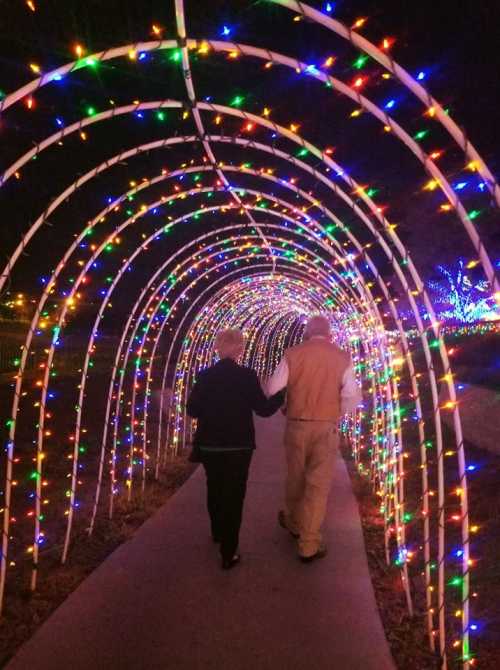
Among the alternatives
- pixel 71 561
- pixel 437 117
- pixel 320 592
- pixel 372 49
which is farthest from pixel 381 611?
pixel 372 49

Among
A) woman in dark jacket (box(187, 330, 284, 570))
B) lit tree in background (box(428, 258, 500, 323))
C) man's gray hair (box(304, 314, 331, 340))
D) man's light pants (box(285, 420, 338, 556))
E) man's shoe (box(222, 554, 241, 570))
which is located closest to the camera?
woman in dark jacket (box(187, 330, 284, 570))

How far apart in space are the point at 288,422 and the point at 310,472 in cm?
45

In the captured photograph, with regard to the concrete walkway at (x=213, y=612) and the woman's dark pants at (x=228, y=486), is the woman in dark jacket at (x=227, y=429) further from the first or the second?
the concrete walkway at (x=213, y=612)

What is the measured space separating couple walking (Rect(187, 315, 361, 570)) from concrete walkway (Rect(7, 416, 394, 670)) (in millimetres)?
287

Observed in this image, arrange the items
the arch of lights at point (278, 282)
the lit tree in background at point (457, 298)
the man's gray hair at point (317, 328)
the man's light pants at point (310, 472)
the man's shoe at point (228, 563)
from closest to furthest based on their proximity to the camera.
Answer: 1. the arch of lights at point (278, 282)
2. the man's shoe at point (228, 563)
3. the man's light pants at point (310, 472)
4. the man's gray hair at point (317, 328)
5. the lit tree in background at point (457, 298)

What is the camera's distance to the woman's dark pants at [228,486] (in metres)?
4.61

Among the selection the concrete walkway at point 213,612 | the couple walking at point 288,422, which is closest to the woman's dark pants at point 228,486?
the couple walking at point 288,422

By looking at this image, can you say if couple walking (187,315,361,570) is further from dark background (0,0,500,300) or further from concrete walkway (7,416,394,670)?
dark background (0,0,500,300)

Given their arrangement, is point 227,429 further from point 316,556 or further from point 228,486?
point 316,556

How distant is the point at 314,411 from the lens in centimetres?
495

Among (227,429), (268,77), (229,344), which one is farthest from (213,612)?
(268,77)

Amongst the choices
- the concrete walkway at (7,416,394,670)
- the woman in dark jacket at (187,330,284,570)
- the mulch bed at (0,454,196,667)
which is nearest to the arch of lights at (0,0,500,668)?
the mulch bed at (0,454,196,667)

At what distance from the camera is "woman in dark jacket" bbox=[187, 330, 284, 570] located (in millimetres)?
4590

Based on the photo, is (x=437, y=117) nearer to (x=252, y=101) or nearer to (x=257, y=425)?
(x=252, y=101)
